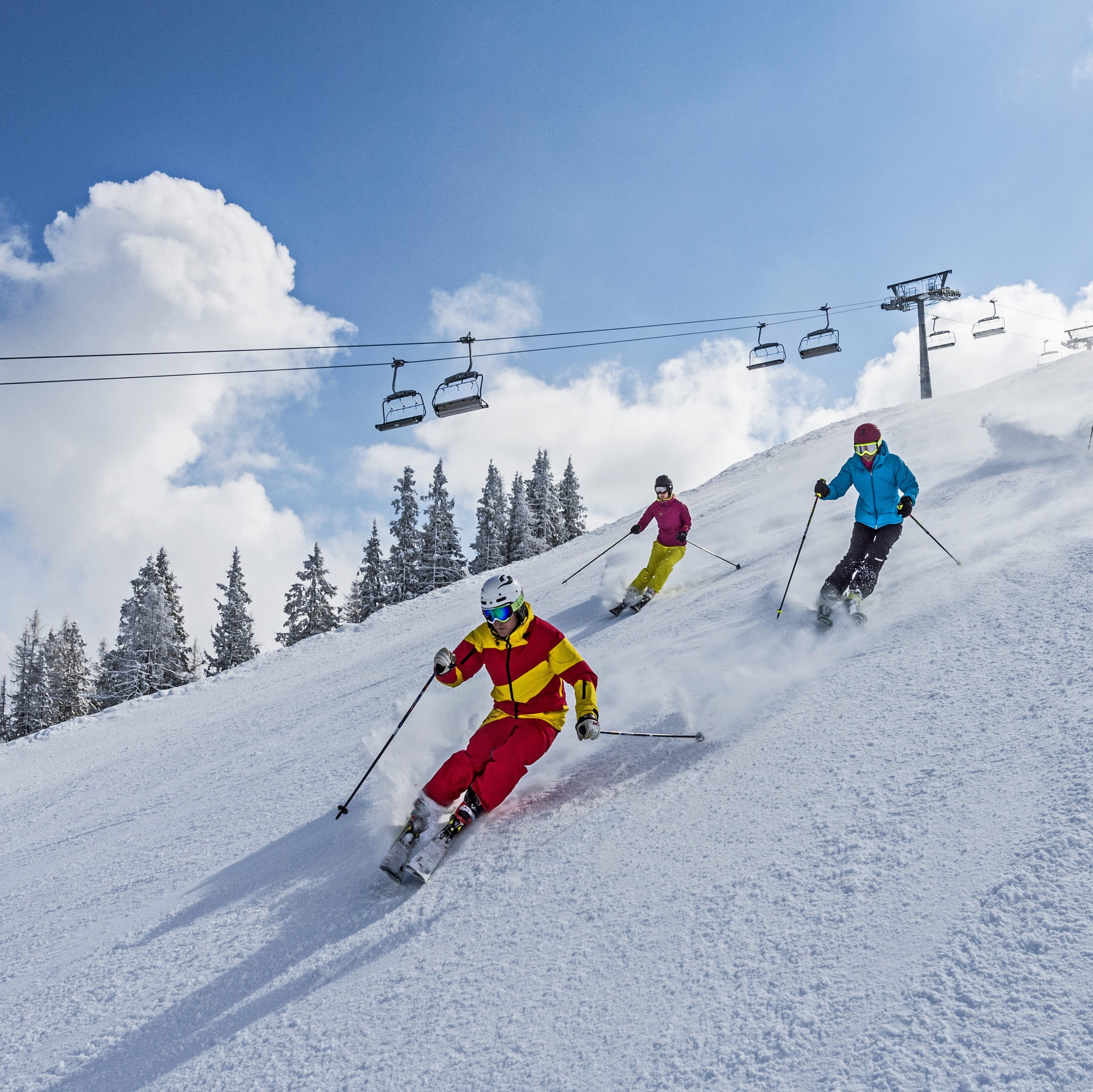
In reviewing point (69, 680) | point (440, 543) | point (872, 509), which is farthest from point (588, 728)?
point (69, 680)

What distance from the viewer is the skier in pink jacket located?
9820mm

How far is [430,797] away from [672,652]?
332 cm

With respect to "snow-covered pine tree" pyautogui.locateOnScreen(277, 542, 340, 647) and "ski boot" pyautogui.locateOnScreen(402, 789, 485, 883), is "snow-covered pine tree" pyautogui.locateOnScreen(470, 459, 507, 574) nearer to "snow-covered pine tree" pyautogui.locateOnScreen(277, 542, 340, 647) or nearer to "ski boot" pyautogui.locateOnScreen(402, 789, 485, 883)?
"snow-covered pine tree" pyautogui.locateOnScreen(277, 542, 340, 647)

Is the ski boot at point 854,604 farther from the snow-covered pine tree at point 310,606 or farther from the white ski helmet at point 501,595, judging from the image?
the snow-covered pine tree at point 310,606

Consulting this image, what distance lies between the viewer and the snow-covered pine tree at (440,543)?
38719 millimetres

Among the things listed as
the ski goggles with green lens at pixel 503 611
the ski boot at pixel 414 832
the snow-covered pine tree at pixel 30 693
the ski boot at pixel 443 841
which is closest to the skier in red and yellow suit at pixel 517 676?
the ski goggles with green lens at pixel 503 611

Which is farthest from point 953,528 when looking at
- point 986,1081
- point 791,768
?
point 986,1081

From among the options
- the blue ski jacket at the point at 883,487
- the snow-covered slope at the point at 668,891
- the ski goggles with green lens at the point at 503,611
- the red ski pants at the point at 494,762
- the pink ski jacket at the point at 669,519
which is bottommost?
the snow-covered slope at the point at 668,891

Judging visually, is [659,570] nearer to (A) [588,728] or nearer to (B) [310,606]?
(A) [588,728]

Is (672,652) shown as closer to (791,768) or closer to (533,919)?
(791,768)

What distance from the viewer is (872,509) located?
7.09 metres

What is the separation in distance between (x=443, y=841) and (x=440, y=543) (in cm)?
3575

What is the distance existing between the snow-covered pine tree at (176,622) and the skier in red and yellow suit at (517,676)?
35199 millimetres

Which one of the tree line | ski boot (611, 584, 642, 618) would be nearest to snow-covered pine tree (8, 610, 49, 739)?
the tree line
